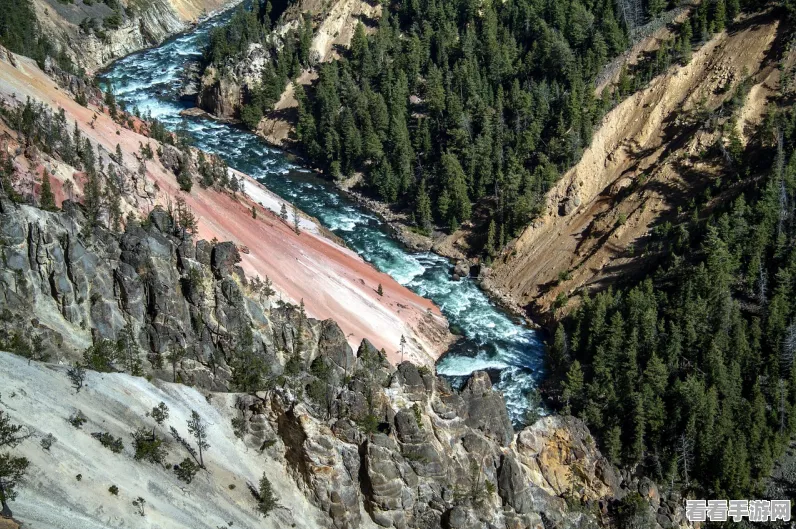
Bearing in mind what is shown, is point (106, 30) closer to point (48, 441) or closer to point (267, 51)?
point (267, 51)

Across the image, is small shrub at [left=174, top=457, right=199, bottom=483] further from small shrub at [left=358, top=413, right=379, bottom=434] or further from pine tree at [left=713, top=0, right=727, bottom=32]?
pine tree at [left=713, top=0, right=727, bottom=32]

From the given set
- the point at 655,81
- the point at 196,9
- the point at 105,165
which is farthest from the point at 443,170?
the point at 196,9

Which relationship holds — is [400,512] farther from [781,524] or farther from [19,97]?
[19,97]

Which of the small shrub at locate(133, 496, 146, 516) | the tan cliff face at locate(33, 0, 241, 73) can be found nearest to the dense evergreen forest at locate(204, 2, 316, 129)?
the tan cliff face at locate(33, 0, 241, 73)

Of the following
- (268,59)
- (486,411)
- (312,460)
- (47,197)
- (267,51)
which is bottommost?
(486,411)

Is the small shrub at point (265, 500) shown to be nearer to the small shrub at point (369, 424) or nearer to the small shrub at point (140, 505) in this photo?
the small shrub at point (369, 424)

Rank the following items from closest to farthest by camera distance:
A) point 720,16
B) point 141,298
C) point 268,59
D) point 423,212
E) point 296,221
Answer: point 141,298
point 296,221
point 423,212
point 720,16
point 268,59

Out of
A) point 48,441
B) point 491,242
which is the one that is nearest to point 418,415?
point 48,441
